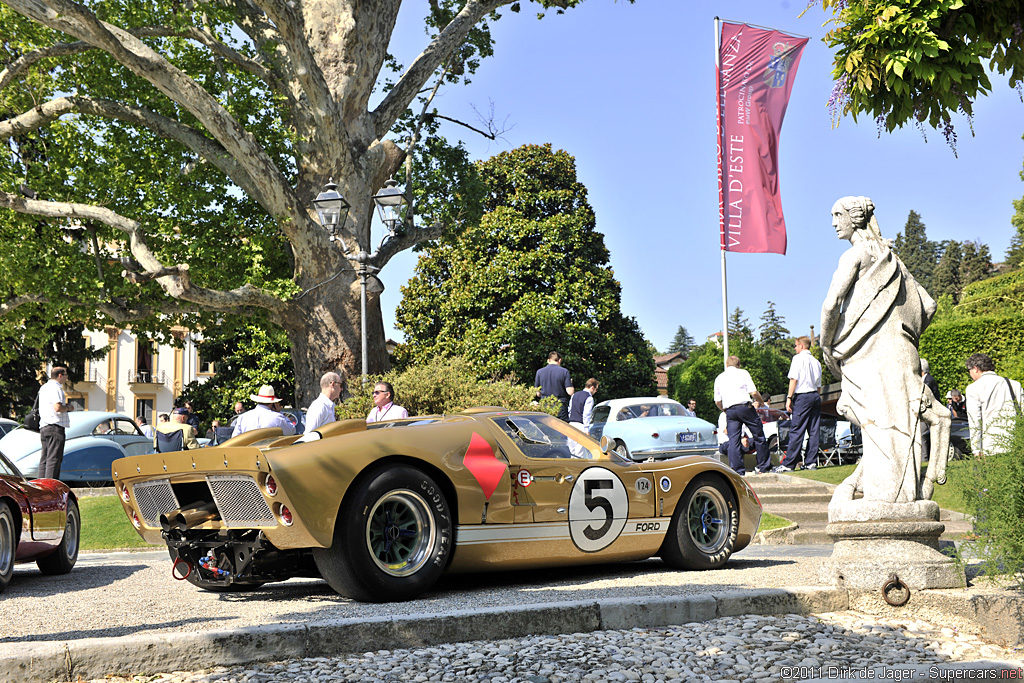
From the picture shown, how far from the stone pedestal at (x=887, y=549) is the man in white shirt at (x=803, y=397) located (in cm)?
821

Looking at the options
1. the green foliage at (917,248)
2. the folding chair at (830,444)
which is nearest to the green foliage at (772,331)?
the green foliage at (917,248)

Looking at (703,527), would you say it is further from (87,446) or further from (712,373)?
(712,373)

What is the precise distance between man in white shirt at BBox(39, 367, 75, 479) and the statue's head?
408 inches

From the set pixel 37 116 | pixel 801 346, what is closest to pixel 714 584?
pixel 801 346

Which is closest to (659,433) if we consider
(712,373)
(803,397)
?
(803,397)

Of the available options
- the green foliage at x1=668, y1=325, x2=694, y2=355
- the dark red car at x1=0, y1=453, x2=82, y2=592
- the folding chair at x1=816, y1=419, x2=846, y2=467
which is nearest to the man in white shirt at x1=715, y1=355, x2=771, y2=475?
the folding chair at x1=816, y1=419, x2=846, y2=467

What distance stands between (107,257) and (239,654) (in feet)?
60.0

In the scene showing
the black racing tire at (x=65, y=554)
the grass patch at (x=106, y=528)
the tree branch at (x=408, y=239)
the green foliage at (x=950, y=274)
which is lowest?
the grass patch at (x=106, y=528)

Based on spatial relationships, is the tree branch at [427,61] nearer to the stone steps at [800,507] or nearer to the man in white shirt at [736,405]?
the man in white shirt at [736,405]

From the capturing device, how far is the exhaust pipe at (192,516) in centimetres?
627

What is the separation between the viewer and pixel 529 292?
36188mm

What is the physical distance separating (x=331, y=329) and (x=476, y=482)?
12.5 meters

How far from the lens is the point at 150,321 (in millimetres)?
21750

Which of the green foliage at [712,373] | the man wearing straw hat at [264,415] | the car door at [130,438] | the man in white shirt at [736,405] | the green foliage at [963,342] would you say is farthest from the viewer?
the green foliage at [712,373]
